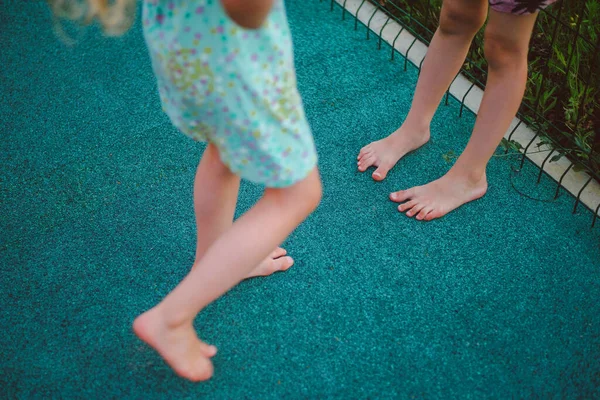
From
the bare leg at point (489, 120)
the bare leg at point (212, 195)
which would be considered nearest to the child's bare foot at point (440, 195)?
the bare leg at point (489, 120)

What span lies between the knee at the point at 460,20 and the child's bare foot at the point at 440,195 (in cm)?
46

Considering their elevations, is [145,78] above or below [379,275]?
below

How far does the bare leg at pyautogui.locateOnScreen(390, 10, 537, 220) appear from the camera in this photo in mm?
1611

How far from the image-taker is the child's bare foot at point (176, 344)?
1359mm

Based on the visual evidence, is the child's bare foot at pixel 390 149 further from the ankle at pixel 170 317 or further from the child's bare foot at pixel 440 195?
the ankle at pixel 170 317

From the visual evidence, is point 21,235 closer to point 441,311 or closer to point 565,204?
point 441,311

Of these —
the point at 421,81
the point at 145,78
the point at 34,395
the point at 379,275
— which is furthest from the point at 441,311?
the point at 145,78

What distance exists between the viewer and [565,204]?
6.71 ft

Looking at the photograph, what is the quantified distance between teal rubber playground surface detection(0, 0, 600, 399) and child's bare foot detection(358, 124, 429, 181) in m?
0.04

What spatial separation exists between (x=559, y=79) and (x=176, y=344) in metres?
1.99

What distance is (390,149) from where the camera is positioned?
7.03 feet

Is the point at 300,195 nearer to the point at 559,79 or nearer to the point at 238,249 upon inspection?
the point at 238,249

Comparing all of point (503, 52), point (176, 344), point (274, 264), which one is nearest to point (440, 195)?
point (503, 52)

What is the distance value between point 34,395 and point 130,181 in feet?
2.67
